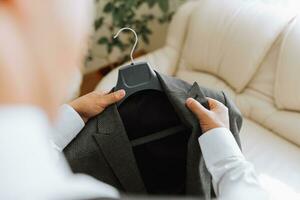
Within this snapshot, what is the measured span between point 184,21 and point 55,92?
154 cm

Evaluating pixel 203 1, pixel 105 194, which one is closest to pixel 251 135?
pixel 203 1

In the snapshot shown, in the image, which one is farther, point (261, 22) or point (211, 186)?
point (261, 22)

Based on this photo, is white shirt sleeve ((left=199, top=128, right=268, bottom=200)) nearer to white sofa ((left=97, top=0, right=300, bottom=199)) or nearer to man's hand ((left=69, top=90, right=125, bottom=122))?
man's hand ((left=69, top=90, right=125, bottom=122))

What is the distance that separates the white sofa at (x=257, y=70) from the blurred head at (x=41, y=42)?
1.01 metres

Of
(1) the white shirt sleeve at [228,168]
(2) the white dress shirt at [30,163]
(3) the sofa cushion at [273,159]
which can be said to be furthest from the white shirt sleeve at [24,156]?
(3) the sofa cushion at [273,159]

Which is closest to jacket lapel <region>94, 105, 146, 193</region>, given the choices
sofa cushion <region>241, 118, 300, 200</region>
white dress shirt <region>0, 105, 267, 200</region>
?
white dress shirt <region>0, 105, 267, 200</region>

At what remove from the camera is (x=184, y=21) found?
1899mm

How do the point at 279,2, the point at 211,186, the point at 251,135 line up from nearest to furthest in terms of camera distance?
1. the point at 211,186
2. the point at 251,135
3. the point at 279,2

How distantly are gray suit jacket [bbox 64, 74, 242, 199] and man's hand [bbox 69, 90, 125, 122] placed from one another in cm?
2

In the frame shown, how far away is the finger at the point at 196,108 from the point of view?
87 centimetres

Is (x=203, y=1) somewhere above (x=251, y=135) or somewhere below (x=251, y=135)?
above

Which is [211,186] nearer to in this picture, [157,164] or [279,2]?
[157,164]

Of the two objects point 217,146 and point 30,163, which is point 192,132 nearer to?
point 217,146

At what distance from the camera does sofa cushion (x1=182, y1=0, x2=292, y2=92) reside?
1.52m
